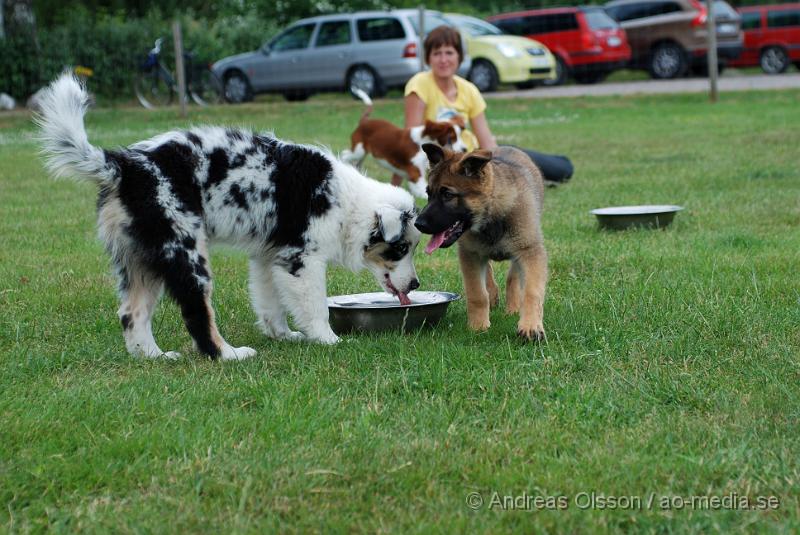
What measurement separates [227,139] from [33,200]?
5931mm

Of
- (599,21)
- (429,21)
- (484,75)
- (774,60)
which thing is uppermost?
(429,21)

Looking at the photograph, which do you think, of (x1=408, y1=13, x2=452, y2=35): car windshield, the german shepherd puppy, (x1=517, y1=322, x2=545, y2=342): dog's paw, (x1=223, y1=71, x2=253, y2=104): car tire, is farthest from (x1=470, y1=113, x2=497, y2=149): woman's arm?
(x1=223, y1=71, x2=253, y2=104): car tire

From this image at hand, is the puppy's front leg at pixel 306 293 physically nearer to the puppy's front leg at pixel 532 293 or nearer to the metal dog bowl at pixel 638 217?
the puppy's front leg at pixel 532 293

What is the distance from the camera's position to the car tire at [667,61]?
85.6 ft

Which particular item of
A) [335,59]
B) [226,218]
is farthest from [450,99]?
[335,59]

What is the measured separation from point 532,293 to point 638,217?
297 cm

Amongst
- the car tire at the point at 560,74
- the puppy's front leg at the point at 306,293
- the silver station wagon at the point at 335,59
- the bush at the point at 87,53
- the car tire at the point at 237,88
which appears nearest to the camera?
the puppy's front leg at the point at 306,293

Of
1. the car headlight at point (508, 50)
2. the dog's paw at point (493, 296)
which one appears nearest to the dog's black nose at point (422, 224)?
the dog's paw at point (493, 296)

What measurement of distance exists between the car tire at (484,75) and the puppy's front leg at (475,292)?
19.2 m

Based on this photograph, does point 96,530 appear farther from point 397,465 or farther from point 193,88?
point 193,88

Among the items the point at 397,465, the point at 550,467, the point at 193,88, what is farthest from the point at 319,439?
the point at 193,88

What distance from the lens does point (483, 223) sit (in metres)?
4.98

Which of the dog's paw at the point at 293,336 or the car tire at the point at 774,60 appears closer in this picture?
the dog's paw at the point at 293,336

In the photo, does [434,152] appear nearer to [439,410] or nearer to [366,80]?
[439,410]
